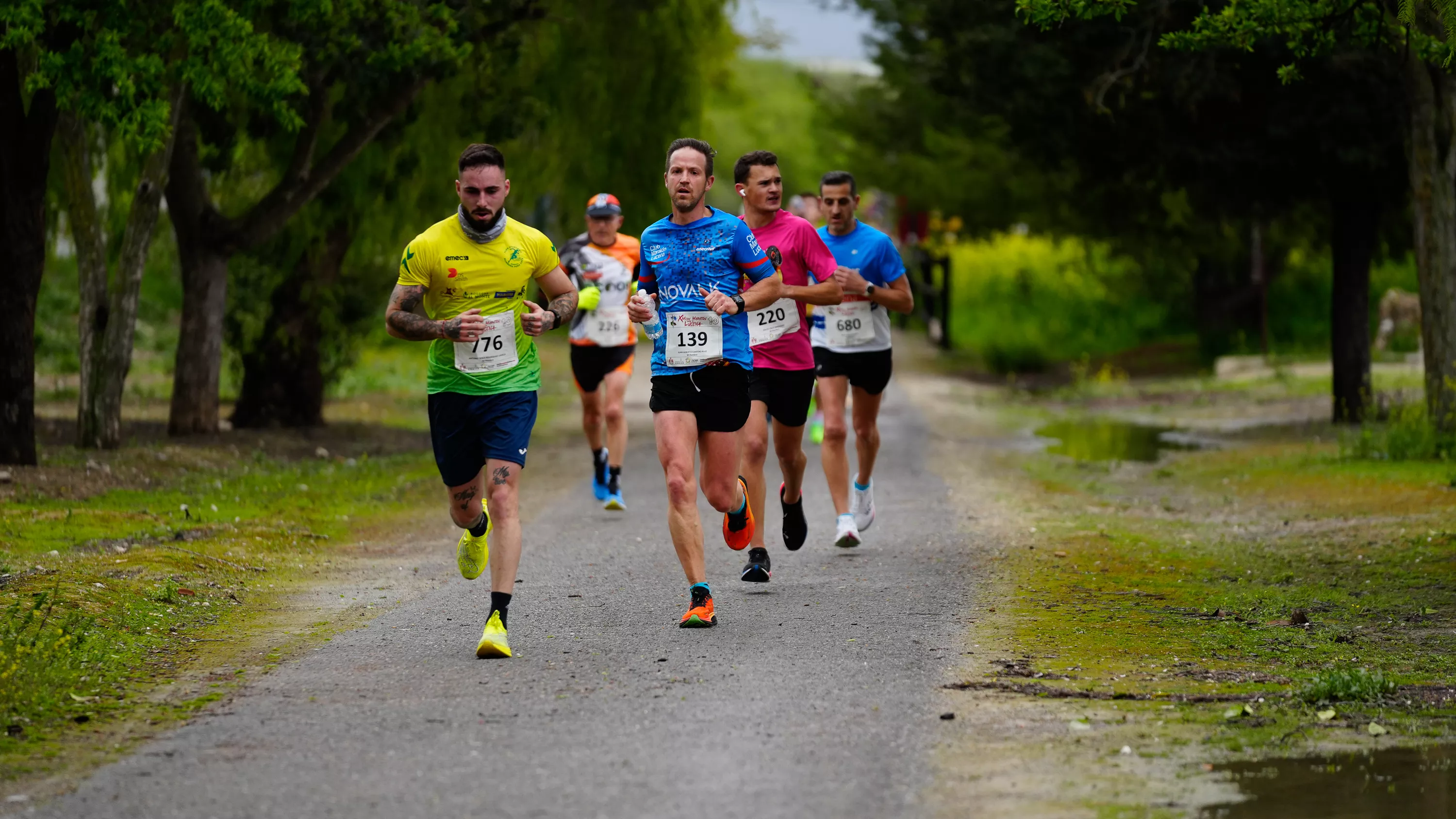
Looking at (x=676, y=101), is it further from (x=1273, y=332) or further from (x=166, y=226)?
(x=1273, y=332)

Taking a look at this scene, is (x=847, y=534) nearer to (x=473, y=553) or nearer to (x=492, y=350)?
(x=473, y=553)

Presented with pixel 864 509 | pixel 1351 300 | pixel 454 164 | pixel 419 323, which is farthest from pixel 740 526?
pixel 1351 300

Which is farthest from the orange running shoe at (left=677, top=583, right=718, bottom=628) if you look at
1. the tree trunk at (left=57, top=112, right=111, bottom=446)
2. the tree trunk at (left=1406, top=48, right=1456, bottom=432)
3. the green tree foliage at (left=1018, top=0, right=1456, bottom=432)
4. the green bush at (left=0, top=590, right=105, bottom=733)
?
the tree trunk at (left=1406, top=48, right=1456, bottom=432)

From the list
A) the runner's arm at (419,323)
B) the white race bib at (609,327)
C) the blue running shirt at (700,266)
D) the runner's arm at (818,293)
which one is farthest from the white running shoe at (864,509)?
the runner's arm at (419,323)

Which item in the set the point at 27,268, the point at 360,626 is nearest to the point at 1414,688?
the point at 360,626

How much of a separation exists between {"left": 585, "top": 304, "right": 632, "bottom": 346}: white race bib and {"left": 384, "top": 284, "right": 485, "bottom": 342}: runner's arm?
5915 mm

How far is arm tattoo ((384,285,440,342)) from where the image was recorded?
795 centimetres

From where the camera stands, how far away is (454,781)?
5785 millimetres

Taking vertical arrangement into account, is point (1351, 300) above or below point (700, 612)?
above

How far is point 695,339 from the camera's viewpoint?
8.61 meters

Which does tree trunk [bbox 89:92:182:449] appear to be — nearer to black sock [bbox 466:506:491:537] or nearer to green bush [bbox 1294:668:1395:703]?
black sock [bbox 466:506:491:537]

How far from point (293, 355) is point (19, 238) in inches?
247

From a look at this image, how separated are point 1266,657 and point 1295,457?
10.2 metres

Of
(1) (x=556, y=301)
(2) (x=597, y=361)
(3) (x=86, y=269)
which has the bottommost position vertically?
(2) (x=597, y=361)
